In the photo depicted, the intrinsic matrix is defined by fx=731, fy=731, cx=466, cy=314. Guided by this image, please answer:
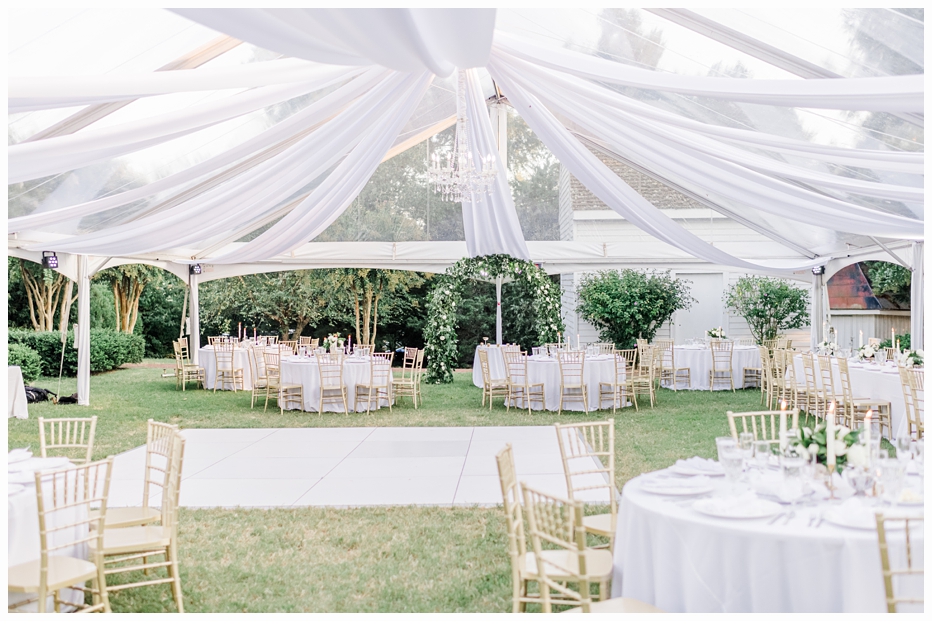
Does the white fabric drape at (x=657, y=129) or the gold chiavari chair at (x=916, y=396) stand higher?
the white fabric drape at (x=657, y=129)

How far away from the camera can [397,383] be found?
11484mm

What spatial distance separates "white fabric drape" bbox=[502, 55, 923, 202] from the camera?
16.7 ft

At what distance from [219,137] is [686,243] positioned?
19.0ft

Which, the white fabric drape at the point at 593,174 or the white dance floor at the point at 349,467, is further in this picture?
the white fabric drape at the point at 593,174

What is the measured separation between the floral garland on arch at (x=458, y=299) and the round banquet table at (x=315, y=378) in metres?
3.04

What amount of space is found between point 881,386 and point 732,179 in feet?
14.1

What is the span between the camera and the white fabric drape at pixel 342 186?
19.4 ft

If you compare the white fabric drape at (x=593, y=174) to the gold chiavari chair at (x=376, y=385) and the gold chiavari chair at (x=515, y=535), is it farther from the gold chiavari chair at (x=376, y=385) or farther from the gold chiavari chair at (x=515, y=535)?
the gold chiavari chair at (x=376, y=385)

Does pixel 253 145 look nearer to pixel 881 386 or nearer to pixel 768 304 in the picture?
pixel 881 386

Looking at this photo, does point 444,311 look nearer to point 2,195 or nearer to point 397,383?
point 397,383

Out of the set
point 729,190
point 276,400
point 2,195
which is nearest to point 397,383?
point 276,400

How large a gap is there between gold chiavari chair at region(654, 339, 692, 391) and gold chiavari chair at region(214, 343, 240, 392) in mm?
7506

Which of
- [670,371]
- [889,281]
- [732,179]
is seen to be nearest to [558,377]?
[670,371]

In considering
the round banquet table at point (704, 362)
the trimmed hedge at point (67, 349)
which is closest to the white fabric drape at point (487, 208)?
the round banquet table at point (704, 362)
